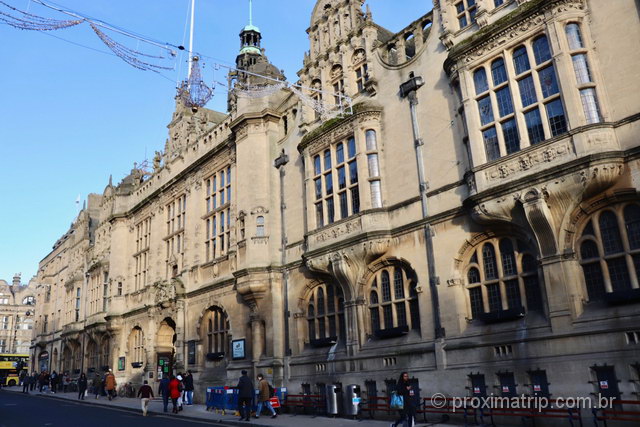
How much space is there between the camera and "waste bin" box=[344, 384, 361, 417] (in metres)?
18.5

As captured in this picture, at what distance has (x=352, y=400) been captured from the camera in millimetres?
18578

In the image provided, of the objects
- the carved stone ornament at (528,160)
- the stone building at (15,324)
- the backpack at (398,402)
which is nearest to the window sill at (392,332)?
the backpack at (398,402)

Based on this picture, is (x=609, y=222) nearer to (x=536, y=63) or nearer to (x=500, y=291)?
(x=500, y=291)

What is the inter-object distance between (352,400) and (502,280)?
23.0 feet

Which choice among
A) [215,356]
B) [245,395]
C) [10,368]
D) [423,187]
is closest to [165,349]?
[215,356]

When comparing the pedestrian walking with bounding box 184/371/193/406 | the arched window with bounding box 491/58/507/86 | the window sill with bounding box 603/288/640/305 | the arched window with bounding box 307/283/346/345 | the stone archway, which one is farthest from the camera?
the stone archway

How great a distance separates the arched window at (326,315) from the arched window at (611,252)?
10.6m

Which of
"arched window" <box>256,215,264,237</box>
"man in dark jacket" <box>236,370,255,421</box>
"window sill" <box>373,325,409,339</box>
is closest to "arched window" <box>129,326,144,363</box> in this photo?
"arched window" <box>256,215,264,237</box>

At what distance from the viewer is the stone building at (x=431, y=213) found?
14.1 m

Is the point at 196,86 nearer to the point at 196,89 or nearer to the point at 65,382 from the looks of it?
the point at 196,89

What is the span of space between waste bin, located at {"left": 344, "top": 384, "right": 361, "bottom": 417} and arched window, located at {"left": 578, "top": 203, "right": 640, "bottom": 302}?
29.0 ft

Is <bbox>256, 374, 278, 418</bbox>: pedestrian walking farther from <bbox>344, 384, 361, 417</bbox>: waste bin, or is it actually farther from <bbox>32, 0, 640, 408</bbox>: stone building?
<bbox>344, 384, 361, 417</bbox>: waste bin

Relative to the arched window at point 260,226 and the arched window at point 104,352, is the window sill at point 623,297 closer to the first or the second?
the arched window at point 260,226

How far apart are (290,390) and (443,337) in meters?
9.07
